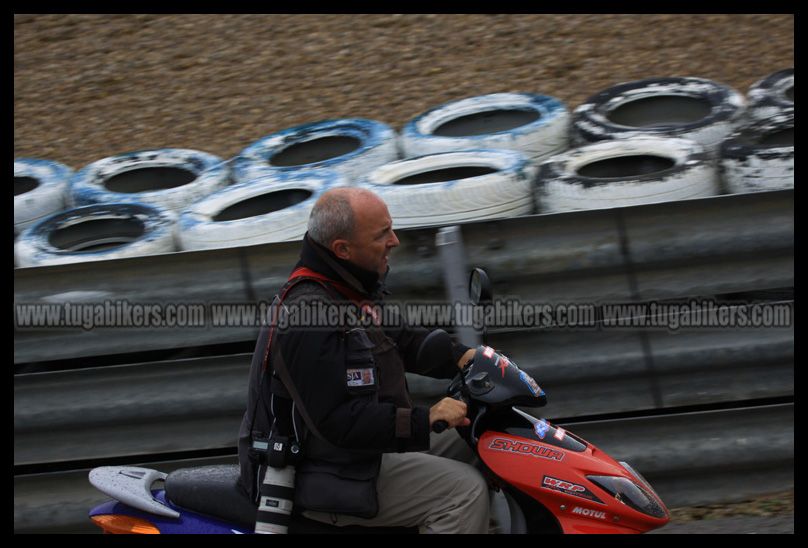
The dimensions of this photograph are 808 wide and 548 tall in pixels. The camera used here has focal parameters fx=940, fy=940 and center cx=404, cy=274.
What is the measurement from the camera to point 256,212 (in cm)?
557

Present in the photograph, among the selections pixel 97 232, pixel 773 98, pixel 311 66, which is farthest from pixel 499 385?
pixel 311 66

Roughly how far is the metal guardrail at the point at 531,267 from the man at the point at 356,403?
1086mm

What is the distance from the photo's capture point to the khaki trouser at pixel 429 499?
10.5 feet

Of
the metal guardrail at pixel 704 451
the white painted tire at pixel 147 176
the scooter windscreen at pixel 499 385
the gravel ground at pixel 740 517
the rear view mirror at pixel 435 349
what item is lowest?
the gravel ground at pixel 740 517

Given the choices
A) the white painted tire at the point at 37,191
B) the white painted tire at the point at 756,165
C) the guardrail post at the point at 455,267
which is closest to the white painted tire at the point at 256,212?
the guardrail post at the point at 455,267

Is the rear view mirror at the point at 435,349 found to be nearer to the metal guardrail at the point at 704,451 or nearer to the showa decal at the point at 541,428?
the showa decal at the point at 541,428

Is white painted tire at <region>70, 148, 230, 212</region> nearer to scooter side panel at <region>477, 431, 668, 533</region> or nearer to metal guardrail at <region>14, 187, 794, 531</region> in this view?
metal guardrail at <region>14, 187, 794, 531</region>

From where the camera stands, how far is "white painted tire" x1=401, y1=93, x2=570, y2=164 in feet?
19.2

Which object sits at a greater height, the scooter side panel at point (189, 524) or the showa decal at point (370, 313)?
the showa decal at point (370, 313)

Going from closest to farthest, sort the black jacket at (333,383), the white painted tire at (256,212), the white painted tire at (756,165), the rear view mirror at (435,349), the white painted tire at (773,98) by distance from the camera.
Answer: the black jacket at (333,383)
the rear view mirror at (435,349)
the white painted tire at (756,165)
the white painted tire at (256,212)
the white painted tire at (773,98)

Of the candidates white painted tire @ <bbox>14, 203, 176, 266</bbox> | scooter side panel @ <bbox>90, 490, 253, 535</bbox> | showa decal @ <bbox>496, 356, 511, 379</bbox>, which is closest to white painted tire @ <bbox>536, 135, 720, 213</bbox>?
showa decal @ <bbox>496, 356, 511, 379</bbox>

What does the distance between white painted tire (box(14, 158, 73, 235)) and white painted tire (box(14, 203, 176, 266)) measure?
0.46 meters
